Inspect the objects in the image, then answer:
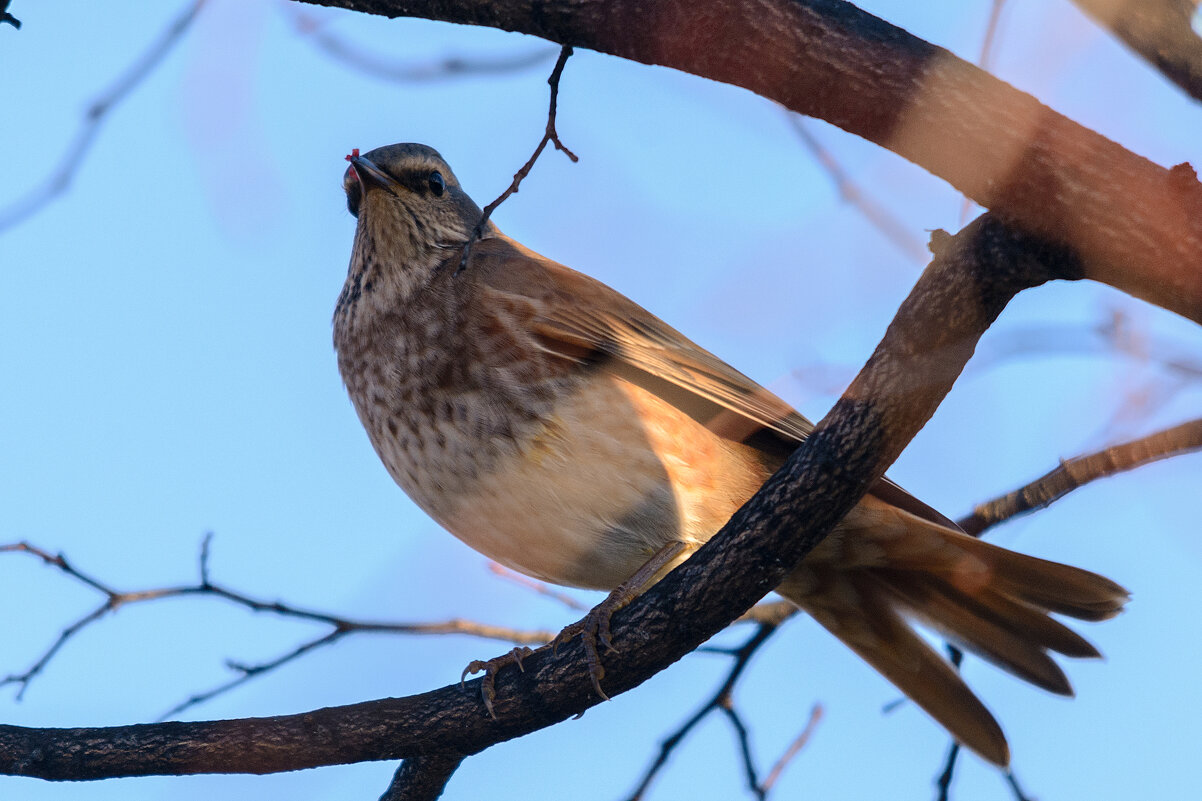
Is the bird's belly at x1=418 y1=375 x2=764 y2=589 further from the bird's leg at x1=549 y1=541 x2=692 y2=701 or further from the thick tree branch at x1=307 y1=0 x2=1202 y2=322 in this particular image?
the thick tree branch at x1=307 y1=0 x2=1202 y2=322

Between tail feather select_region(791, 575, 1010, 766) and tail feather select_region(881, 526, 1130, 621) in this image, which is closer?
tail feather select_region(881, 526, 1130, 621)

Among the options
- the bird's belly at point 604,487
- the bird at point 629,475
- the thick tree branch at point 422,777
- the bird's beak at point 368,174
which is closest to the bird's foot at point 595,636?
the bird at point 629,475

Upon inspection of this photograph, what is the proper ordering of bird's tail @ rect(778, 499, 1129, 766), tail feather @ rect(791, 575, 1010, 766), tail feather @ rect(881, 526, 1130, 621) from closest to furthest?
tail feather @ rect(881, 526, 1130, 621)
bird's tail @ rect(778, 499, 1129, 766)
tail feather @ rect(791, 575, 1010, 766)

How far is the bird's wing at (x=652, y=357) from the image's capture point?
14.8ft

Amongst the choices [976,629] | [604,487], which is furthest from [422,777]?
[976,629]

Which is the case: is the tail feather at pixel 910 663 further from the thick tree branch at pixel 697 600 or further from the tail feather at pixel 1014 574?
the thick tree branch at pixel 697 600

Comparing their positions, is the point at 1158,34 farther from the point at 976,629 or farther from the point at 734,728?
the point at 734,728

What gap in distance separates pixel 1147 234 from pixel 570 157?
143 cm

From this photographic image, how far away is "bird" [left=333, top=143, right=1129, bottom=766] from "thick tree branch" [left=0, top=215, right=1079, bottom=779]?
0.57m

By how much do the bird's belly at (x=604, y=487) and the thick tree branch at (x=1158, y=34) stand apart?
83.6 inches

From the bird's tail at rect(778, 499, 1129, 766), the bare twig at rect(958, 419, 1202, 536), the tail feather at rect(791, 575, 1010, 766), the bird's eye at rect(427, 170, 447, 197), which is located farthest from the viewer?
the bird's eye at rect(427, 170, 447, 197)

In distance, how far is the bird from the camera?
4.25 m

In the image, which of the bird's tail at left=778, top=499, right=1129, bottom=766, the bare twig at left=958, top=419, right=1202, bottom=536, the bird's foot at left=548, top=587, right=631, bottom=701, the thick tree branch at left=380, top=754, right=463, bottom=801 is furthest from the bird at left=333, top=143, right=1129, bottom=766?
the thick tree branch at left=380, top=754, right=463, bottom=801

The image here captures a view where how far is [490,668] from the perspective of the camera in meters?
3.85
